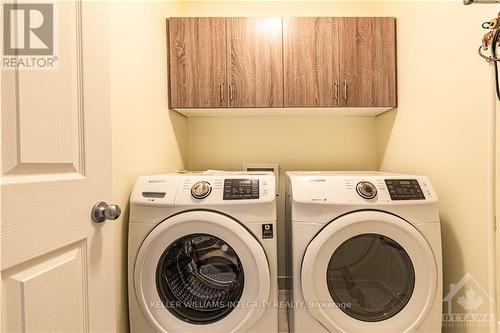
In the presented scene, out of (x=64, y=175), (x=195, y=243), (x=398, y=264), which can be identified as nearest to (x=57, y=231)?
(x=64, y=175)

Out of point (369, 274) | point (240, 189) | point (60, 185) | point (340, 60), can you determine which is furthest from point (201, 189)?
point (340, 60)

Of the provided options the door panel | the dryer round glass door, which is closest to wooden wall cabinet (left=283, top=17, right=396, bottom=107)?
the dryer round glass door

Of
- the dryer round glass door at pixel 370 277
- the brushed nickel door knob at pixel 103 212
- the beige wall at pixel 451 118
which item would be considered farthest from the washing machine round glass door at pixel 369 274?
the brushed nickel door knob at pixel 103 212

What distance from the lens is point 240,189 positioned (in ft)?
3.99

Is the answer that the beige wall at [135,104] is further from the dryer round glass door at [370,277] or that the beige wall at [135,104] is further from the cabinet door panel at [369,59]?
the cabinet door panel at [369,59]

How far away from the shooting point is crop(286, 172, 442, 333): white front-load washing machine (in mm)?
1146

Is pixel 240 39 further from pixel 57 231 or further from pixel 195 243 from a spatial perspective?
pixel 57 231

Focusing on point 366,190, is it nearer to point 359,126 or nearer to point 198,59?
point 359,126

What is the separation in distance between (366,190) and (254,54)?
102 cm

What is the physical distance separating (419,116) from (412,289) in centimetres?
88

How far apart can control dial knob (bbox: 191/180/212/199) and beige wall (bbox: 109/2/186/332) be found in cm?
31

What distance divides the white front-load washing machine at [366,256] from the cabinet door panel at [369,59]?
0.67 m

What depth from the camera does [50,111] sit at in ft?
2.03

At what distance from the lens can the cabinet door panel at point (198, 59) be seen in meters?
1.65
